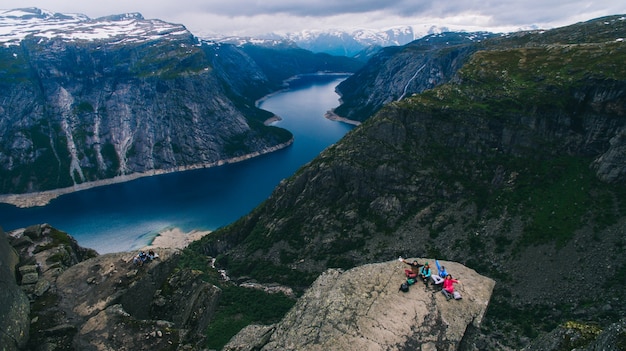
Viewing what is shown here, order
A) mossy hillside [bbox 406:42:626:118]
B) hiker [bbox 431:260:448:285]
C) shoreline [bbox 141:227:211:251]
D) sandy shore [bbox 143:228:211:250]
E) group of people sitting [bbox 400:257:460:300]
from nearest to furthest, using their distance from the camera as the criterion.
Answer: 1. group of people sitting [bbox 400:257:460:300]
2. hiker [bbox 431:260:448:285]
3. mossy hillside [bbox 406:42:626:118]
4. shoreline [bbox 141:227:211:251]
5. sandy shore [bbox 143:228:211:250]

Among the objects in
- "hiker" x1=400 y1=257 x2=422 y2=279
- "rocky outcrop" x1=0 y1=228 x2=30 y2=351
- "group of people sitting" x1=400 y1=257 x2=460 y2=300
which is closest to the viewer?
"rocky outcrop" x1=0 y1=228 x2=30 y2=351

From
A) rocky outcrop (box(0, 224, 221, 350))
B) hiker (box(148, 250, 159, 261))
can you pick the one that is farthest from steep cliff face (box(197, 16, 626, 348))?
hiker (box(148, 250, 159, 261))

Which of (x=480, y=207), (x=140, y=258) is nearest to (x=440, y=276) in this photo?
(x=140, y=258)

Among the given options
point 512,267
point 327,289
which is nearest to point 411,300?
point 327,289

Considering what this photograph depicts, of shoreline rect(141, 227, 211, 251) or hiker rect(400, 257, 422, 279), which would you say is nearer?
hiker rect(400, 257, 422, 279)

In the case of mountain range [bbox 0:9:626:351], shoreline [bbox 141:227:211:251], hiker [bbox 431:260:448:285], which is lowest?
shoreline [bbox 141:227:211:251]

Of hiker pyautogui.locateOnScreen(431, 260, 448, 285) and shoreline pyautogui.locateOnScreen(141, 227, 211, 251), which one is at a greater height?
hiker pyautogui.locateOnScreen(431, 260, 448, 285)

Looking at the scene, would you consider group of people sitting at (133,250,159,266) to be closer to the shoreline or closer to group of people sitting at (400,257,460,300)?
group of people sitting at (400,257,460,300)

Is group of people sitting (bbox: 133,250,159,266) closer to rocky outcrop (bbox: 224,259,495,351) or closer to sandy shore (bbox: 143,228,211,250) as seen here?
rocky outcrop (bbox: 224,259,495,351)
